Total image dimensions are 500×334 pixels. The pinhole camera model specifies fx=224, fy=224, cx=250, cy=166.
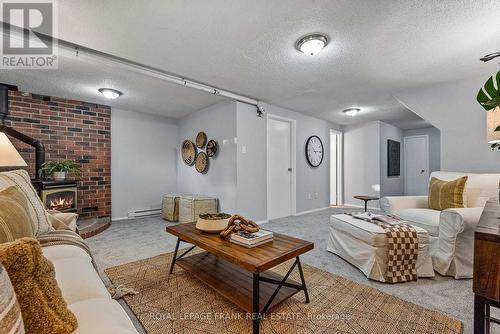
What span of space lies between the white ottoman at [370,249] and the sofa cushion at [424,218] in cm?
28

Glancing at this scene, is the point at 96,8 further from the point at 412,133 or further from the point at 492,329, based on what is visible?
the point at 412,133

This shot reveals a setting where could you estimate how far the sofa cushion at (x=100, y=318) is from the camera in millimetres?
737

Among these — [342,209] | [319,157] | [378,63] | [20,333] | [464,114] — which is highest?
[378,63]

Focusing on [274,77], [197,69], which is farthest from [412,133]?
[197,69]

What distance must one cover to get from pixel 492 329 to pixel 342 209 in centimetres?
404

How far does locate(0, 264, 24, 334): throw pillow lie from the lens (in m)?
0.47

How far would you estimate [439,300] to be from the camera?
168 centimetres

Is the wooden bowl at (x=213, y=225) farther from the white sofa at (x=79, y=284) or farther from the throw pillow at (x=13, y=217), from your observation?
the throw pillow at (x=13, y=217)

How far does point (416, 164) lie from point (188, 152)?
6.14 metres

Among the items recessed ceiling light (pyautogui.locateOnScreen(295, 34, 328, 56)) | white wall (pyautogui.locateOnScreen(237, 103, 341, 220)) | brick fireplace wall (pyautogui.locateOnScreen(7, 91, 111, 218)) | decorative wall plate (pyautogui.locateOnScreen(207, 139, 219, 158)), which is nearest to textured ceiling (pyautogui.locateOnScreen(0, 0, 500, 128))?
recessed ceiling light (pyautogui.locateOnScreen(295, 34, 328, 56))

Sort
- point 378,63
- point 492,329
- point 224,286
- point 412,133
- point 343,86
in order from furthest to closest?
1. point 412,133
2. point 343,86
3. point 378,63
4. point 224,286
5. point 492,329

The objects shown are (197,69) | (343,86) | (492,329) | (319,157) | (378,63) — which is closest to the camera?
(492,329)

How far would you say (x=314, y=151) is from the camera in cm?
515

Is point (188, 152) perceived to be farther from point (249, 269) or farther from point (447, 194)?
point (447, 194)
